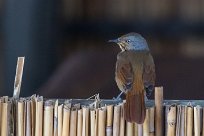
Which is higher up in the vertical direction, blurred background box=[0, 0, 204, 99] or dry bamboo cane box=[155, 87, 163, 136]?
blurred background box=[0, 0, 204, 99]

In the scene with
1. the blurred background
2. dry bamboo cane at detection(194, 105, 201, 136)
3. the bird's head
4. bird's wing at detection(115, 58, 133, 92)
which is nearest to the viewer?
dry bamboo cane at detection(194, 105, 201, 136)

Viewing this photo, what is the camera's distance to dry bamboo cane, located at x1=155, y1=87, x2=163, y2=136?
1.59 meters

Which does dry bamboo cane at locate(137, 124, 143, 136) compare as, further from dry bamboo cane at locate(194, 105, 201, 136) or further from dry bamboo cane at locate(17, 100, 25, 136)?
dry bamboo cane at locate(17, 100, 25, 136)

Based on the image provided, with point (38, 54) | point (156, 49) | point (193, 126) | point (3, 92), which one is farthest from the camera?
point (156, 49)

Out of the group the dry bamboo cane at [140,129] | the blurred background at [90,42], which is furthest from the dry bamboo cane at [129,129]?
the blurred background at [90,42]

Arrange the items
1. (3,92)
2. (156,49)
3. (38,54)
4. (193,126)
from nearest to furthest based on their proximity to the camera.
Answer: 1. (193,126)
2. (3,92)
3. (38,54)
4. (156,49)

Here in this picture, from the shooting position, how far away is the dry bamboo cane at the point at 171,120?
1.56 metres

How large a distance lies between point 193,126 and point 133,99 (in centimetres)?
18

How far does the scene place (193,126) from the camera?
5.17ft

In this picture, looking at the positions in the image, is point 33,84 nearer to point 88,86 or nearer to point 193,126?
point 88,86

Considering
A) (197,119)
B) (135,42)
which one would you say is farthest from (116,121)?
(135,42)

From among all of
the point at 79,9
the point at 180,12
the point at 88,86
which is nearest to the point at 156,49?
the point at 180,12

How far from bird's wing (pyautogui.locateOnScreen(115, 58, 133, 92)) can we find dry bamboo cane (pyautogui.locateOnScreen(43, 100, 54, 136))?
23 cm

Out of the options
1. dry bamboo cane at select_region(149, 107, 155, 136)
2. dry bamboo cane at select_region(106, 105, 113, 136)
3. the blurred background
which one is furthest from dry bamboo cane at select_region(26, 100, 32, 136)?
the blurred background
